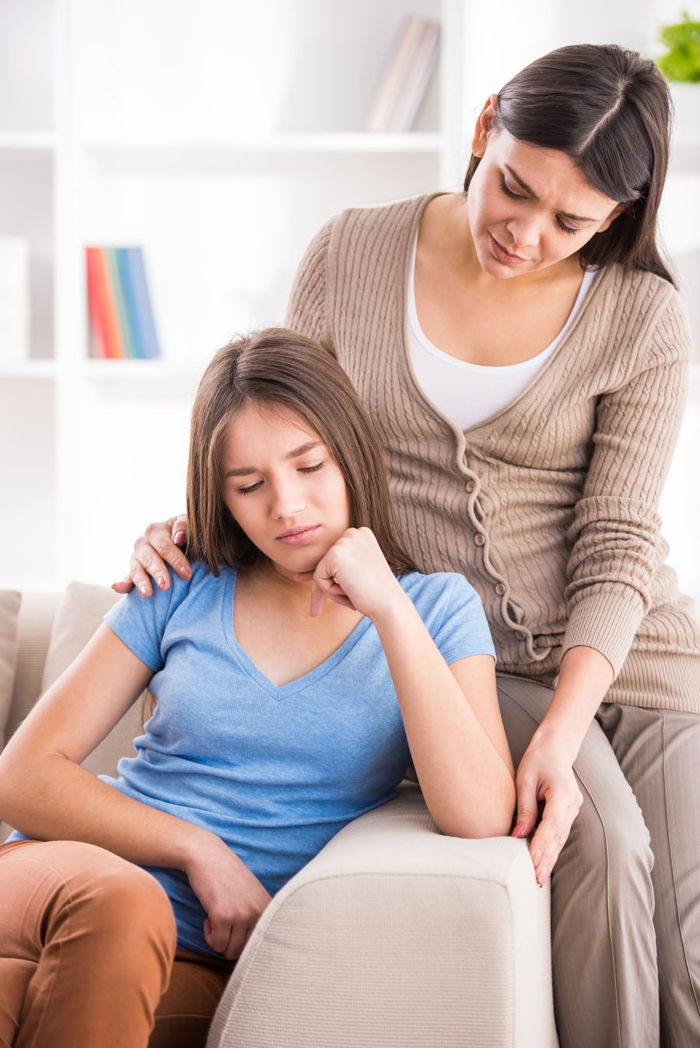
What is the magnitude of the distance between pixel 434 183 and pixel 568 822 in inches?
78.7

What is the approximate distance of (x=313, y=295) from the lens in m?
1.64

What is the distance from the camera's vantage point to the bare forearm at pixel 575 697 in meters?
1.27

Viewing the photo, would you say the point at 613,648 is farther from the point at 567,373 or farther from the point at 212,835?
the point at 212,835

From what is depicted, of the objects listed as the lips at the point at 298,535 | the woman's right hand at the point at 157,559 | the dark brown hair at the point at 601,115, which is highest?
the dark brown hair at the point at 601,115

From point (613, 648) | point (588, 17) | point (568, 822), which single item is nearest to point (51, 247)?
point (588, 17)

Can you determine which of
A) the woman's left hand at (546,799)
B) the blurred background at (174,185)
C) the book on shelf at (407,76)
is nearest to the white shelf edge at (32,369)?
the blurred background at (174,185)

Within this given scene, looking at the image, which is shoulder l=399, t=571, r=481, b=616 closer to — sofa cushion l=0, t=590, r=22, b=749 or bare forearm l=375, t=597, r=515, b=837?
bare forearm l=375, t=597, r=515, b=837

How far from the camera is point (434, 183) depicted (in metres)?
→ 2.82

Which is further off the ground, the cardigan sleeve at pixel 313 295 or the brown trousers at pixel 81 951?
the cardigan sleeve at pixel 313 295

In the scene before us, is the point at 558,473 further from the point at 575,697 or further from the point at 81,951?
the point at 81,951

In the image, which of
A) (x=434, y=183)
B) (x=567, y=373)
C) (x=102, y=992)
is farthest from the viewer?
(x=434, y=183)

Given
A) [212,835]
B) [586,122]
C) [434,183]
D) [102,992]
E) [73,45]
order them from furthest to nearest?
[434,183] < [73,45] < [586,122] < [212,835] < [102,992]

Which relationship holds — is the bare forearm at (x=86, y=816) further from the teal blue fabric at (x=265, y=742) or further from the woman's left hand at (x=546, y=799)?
the woman's left hand at (x=546, y=799)

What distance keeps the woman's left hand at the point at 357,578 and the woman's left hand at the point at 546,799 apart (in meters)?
0.24
